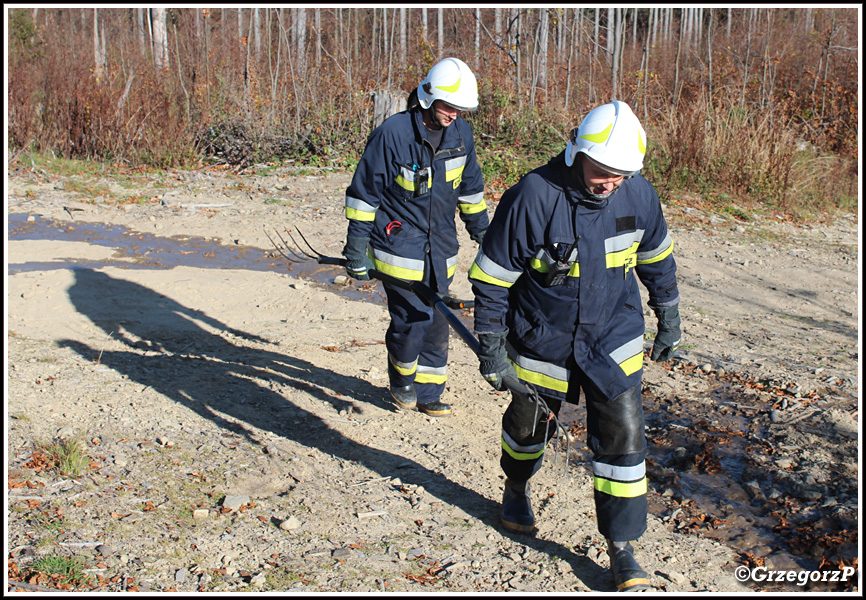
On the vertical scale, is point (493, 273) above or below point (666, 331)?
above

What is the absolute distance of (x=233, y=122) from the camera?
1427cm

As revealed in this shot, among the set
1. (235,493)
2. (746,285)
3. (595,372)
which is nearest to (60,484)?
(235,493)

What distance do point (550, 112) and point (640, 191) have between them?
39.0 ft

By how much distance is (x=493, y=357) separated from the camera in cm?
317

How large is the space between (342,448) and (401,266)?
3.70 ft

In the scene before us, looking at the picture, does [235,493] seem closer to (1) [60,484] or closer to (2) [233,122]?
(1) [60,484]

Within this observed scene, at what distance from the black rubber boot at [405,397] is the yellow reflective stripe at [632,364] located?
2105mm

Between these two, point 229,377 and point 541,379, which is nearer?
point 541,379

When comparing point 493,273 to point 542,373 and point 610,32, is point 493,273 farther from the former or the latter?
point 610,32

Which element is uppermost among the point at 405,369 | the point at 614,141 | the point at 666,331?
the point at 614,141

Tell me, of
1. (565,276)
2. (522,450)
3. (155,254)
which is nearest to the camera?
(565,276)

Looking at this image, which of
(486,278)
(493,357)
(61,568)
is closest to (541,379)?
(493,357)

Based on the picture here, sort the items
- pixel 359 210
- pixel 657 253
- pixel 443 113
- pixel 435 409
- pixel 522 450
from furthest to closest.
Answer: pixel 435 409 → pixel 359 210 → pixel 443 113 → pixel 522 450 → pixel 657 253

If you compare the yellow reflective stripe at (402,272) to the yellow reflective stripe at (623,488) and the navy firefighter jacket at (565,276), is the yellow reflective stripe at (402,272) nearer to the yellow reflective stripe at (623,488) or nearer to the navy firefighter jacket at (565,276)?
the navy firefighter jacket at (565,276)
